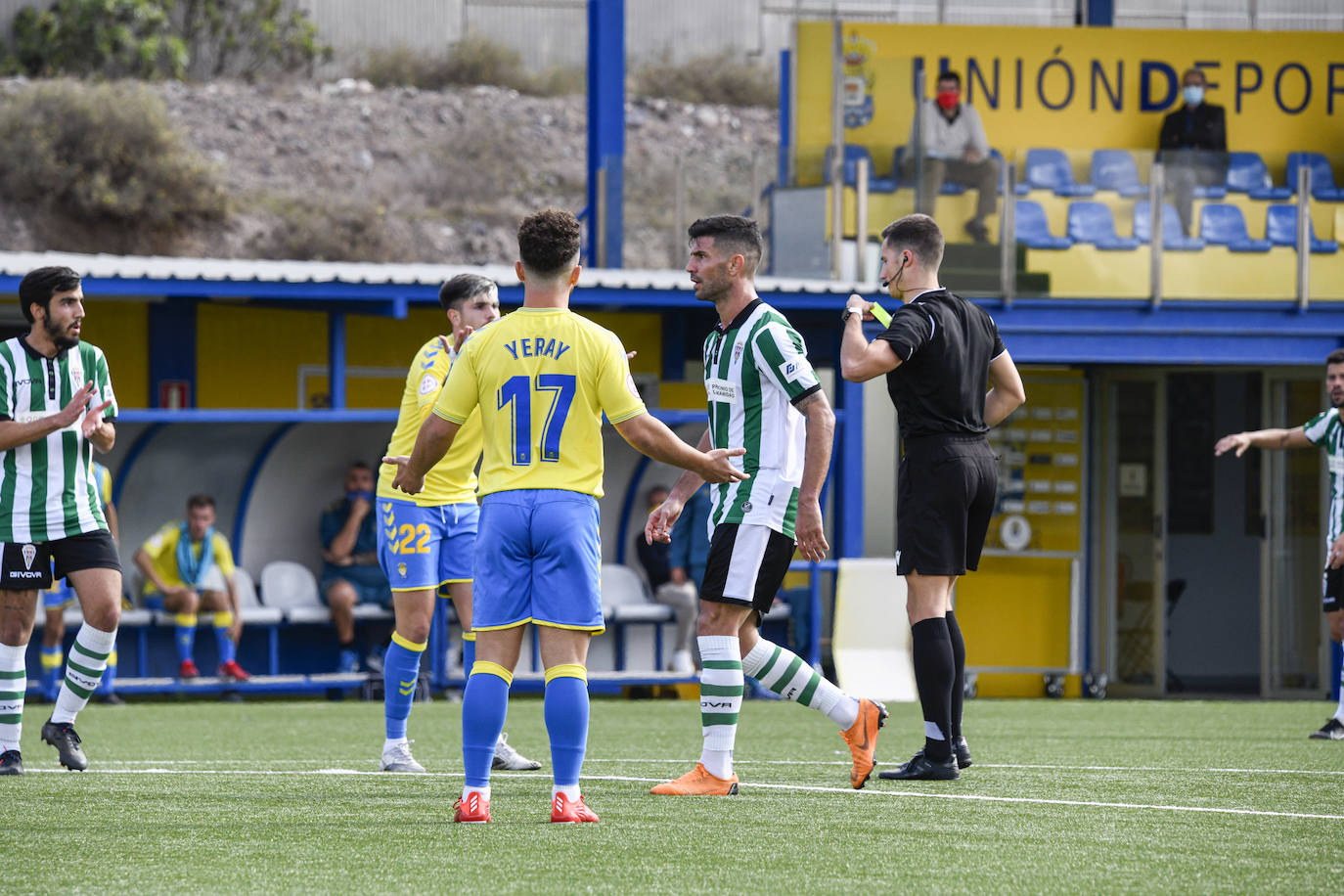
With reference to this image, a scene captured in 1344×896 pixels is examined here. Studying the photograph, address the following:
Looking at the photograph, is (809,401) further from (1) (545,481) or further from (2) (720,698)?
(1) (545,481)

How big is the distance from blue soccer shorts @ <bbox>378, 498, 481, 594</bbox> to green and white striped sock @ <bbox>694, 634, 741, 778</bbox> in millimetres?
1369

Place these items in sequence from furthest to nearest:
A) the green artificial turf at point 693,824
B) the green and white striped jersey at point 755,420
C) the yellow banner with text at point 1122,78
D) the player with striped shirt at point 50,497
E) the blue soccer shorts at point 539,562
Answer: the yellow banner with text at point 1122,78
the player with striped shirt at point 50,497
the green and white striped jersey at point 755,420
the blue soccer shorts at point 539,562
the green artificial turf at point 693,824

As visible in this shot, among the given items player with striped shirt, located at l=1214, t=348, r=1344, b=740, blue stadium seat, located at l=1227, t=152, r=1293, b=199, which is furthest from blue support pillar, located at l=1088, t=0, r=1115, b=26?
player with striped shirt, located at l=1214, t=348, r=1344, b=740

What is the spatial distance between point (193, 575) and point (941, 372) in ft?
28.0

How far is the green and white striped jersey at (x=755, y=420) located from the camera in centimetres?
575

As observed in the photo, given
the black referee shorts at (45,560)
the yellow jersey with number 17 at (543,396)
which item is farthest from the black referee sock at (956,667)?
the black referee shorts at (45,560)

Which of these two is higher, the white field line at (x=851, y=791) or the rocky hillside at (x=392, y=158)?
the rocky hillside at (x=392, y=158)

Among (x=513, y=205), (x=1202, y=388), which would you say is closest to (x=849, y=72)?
(x=1202, y=388)

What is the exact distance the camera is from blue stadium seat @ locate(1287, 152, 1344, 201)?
14.6 metres

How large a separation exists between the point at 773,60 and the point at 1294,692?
945 inches

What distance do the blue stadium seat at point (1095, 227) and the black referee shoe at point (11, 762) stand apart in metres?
10.1

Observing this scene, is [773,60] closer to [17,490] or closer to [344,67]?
[344,67]

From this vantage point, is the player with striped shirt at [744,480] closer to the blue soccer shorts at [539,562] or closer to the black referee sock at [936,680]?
the black referee sock at [936,680]

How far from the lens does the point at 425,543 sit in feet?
22.4
